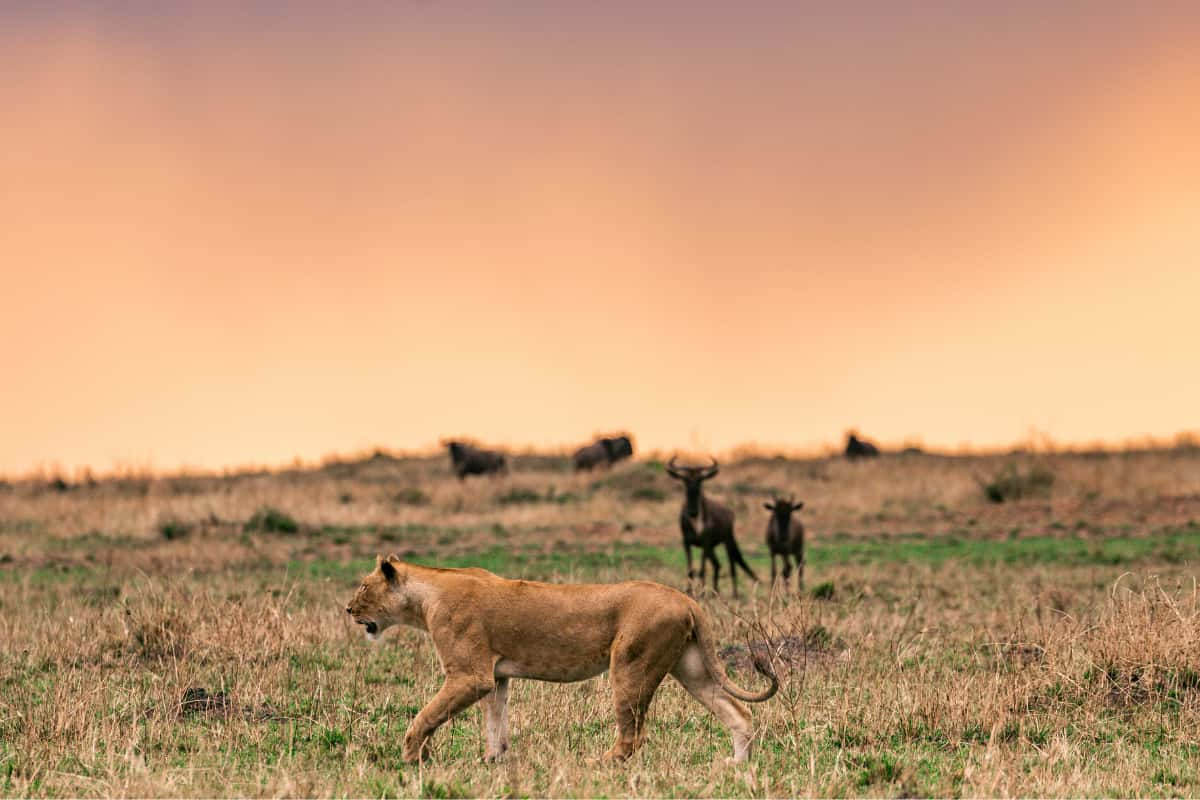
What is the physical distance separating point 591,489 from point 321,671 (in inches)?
1134

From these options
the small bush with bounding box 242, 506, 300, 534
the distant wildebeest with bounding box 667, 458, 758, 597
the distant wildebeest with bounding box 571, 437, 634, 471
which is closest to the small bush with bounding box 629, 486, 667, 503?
the small bush with bounding box 242, 506, 300, 534

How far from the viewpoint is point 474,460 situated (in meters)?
50.4

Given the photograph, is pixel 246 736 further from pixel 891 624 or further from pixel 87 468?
pixel 87 468

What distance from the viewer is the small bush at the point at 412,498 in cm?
3841

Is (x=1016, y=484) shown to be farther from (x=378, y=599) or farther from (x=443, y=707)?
(x=443, y=707)

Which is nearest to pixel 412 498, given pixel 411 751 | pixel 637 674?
pixel 411 751

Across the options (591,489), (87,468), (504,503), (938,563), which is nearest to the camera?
(938,563)

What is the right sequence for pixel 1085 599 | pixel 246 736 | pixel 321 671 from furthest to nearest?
pixel 1085 599, pixel 321 671, pixel 246 736

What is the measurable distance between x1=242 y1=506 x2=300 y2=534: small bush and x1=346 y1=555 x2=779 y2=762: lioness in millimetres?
22050

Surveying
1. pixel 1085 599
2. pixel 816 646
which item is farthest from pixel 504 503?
pixel 816 646

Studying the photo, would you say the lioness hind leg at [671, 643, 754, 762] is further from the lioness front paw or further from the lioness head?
the lioness head

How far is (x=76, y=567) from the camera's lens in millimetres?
24828

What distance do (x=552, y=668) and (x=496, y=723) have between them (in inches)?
22.0

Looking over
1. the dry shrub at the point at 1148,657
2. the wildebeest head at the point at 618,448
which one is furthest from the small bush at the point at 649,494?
the dry shrub at the point at 1148,657
